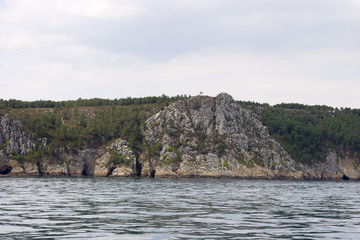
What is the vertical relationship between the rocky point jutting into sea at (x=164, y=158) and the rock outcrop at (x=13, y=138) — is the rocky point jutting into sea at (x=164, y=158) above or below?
below

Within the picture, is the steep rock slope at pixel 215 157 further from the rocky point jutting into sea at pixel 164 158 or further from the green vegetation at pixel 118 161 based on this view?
the green vegetation at pixel 118 161

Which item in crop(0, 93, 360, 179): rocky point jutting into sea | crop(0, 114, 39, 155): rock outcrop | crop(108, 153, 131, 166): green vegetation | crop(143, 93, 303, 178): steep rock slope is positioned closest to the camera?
crop(0, 93, 360, 179): rocky point jutting into sea

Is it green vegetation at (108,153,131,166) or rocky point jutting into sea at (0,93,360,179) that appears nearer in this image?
rocky point jutting into sea at (0,93,360,179)

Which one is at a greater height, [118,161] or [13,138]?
[13,138]

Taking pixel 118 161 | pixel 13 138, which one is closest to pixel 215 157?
pixel 118 161

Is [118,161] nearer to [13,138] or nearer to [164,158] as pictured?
[164,158]

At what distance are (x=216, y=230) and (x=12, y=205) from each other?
2325 centimetres

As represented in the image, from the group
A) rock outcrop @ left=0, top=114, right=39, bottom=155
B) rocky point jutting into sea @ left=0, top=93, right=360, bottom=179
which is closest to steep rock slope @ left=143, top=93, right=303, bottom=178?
rocky point jutting into sea @ left=0, top=93, right=360, bottom=179

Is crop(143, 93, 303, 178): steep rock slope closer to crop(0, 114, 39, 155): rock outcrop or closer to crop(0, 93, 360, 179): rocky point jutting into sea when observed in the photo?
crop(0, 93, 360, 179): rocky point jutting into sea

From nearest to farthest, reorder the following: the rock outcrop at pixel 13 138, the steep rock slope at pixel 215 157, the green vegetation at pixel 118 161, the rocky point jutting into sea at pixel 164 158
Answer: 1. the rocky point jutting into sea at pixel 164 158
2. the rock outcrop at pixel 13 138
3. the green vegetation at pixel 118 161
4. the steep rock slope at pixel 215 157

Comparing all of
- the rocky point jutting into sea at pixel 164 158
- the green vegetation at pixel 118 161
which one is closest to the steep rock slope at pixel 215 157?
the rocky point jutting into sea at pixel 164 158

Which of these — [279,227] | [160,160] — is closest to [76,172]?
[160,160]

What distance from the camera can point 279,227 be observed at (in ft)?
92.8

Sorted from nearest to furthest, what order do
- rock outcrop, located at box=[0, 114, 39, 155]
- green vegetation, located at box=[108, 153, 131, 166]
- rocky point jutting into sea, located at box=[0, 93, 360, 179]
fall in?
rocky point jutting into sea, located at box=[0, 93, 360, 179], rock outcrop, located at box=[0, 114, 39, 155], green vegetation, located at box=[108, 153, 131, 166]
